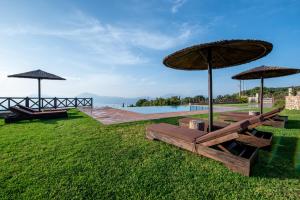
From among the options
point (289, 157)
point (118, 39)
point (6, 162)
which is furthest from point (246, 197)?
point (118, 39)

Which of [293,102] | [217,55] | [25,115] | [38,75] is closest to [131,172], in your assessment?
[217,55]

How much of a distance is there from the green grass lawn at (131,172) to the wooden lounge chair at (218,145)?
0.20 meters

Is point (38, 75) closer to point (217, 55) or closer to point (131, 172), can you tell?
point (131, 172)

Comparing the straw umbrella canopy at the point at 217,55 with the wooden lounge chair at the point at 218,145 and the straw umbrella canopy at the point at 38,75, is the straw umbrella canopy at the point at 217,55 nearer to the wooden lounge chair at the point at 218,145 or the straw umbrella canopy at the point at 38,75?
the wooden lounge chair at the point at 218,145

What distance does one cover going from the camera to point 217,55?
15.8ft

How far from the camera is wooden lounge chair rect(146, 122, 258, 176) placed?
3107mm

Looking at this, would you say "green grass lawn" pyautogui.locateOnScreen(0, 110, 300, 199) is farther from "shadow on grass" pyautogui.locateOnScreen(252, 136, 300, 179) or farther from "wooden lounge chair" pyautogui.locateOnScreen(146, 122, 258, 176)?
"wooden lounge chair" pyautogui.locateOnScreen(146, 122, 258, 176)

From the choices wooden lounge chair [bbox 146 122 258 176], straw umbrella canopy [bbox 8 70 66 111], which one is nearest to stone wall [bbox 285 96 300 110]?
wooden lounge chair [bbox 146 122 258 176]

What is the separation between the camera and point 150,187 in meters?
2.88

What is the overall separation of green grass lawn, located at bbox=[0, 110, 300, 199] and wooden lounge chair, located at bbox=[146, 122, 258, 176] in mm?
198

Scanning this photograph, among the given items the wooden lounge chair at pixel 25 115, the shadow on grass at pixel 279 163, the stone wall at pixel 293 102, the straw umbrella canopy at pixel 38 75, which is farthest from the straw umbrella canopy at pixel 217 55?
the stone wall at pixel 293 102

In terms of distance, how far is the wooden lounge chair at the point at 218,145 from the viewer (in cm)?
311

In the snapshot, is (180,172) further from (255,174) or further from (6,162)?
(6,162)

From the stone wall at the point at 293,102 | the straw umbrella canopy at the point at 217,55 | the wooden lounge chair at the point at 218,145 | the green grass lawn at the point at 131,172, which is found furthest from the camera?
the stone wall at the point at 293,102
